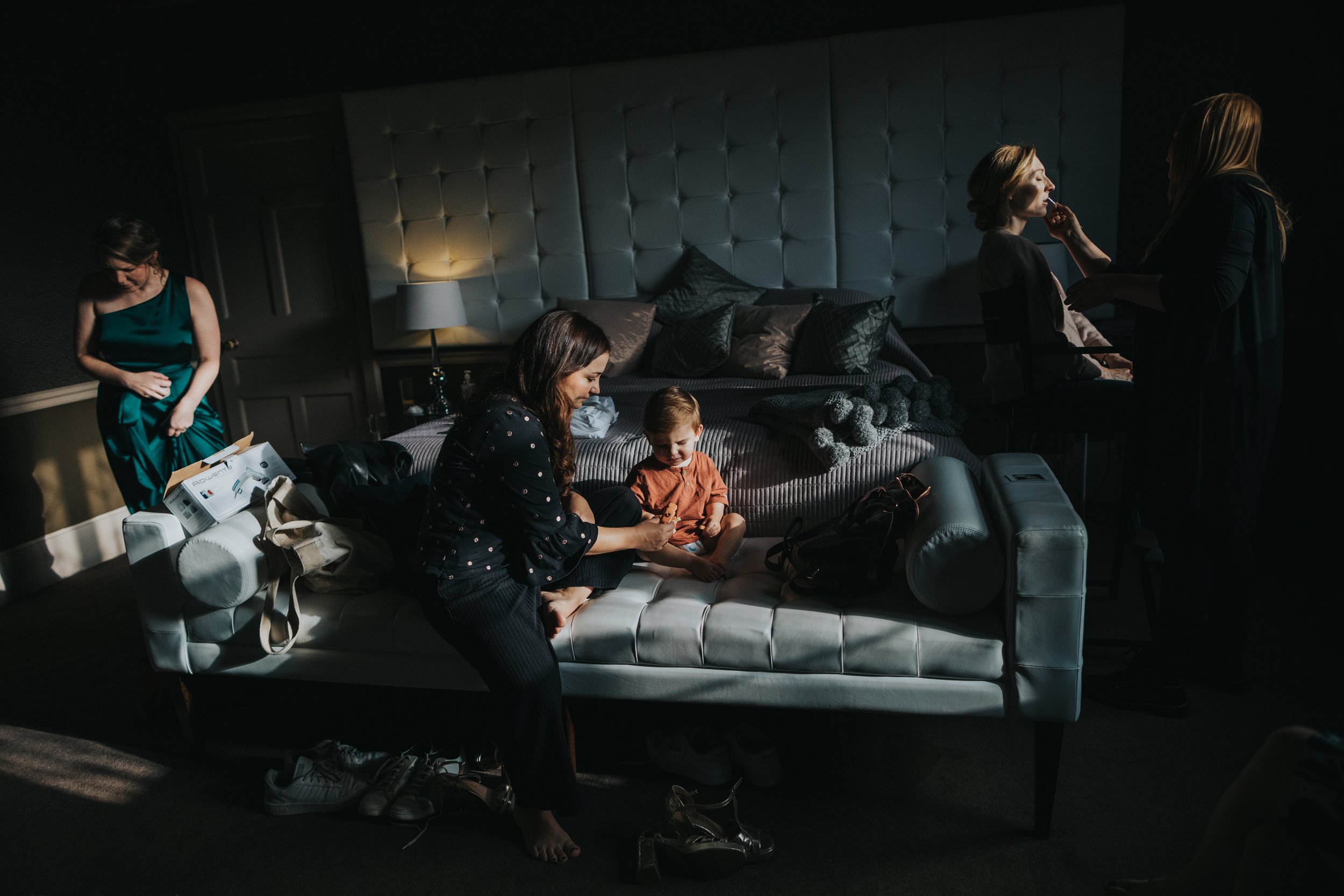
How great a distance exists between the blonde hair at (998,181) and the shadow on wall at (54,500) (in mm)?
4189

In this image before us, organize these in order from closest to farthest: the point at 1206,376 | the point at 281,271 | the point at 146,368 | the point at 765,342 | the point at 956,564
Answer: the point at 956,564, the point at 1206,376, the point at 146,368, the point at 765,342, the point at 281,271

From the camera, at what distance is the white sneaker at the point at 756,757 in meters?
2.01

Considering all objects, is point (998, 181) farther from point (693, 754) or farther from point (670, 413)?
point (693, 754)

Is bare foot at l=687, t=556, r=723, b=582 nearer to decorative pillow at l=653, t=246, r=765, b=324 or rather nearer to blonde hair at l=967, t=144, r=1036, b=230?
blonde hair at l=967, t=144, r=1036, b=230

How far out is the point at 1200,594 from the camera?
2.21m

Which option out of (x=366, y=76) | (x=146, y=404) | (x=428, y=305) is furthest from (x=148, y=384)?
(x=366, y=76)

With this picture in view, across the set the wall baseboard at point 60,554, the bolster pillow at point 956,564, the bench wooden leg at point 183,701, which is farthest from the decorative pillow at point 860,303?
the wall baseboard at point 60,554

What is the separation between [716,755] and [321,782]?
974 mm

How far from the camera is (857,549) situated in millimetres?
1965

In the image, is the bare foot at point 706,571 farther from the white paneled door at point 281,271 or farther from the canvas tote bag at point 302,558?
the white paneled door at point 281,271

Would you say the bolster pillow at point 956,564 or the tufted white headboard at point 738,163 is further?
the tufted white headboard at point 738,163

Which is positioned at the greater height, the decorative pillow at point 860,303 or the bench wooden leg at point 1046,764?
the decorative pillow at point 860,303

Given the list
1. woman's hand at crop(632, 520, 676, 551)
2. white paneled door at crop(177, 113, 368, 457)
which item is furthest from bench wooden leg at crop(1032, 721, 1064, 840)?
white paneled door at crop(177, 113, 368, 457)

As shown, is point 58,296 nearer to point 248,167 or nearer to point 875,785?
point 248,167
